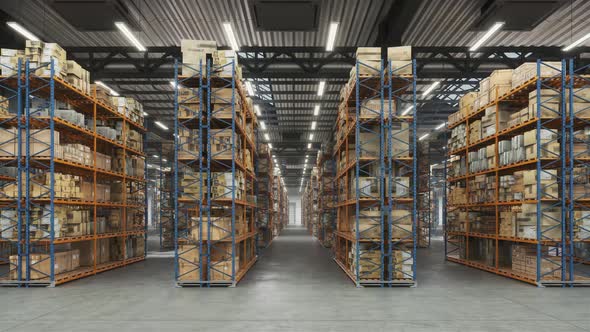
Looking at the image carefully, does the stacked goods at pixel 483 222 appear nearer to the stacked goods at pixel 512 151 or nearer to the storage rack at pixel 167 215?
the stacked goods at pixel 512 151

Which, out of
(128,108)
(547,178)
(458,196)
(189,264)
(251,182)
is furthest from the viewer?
(251,182)

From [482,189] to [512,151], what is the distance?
6.61 feet

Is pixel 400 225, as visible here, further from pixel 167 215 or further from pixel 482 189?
pixel 167 215

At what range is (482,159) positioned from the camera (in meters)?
12.8

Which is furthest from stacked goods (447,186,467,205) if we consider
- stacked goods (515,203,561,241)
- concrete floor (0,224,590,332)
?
stacked goods (515,203,561,241)

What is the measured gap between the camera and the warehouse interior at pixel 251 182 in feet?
26.8

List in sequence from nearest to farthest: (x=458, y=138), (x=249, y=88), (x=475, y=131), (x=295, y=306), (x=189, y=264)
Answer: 1. (x=295, y=306)
2. (x=189, y=264)
3. (x=475, y=131)
4. (x=458, y=138)
5. (x=249, y=88)

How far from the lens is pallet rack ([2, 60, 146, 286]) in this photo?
32.7 ft

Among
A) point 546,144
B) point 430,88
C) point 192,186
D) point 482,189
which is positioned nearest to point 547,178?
point 546,144

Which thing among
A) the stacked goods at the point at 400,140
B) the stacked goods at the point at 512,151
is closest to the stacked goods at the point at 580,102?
the stacked goods at the point at 512,151

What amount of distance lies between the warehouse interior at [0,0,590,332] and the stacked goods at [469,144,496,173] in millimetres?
84

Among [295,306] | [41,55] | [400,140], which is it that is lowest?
[295,306]

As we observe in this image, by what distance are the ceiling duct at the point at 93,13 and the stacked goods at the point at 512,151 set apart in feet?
34.3

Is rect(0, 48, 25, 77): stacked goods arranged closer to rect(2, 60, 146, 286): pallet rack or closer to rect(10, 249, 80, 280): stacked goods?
rect(2, 60, 146, 286): pallet rack
